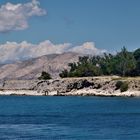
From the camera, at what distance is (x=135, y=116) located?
133125mm

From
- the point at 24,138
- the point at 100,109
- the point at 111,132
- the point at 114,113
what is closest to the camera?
the point at 24,138

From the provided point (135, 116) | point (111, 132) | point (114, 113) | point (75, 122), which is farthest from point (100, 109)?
point (111, 132)

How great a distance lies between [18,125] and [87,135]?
64.3 ft

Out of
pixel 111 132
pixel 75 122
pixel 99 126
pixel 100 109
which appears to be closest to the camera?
pixel 111 132

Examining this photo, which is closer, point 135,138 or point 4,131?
point 135,138

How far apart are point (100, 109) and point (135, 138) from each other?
69329 millimetres

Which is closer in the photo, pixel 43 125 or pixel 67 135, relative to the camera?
pixel 67 135

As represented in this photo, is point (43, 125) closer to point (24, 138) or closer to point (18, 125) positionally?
point (18, 125)

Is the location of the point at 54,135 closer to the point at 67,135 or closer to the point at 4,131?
the point at 67,135

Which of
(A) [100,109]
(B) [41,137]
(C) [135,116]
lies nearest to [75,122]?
(C) [135,116]

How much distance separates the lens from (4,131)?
99.6 meters

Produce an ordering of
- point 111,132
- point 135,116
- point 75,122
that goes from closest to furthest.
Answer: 1. point 111,132
2. point 75,122
3. point 135,116

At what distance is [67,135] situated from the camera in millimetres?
94375

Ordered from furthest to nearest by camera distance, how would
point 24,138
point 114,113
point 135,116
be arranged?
point 114,113, point 135,116, point 24,138
